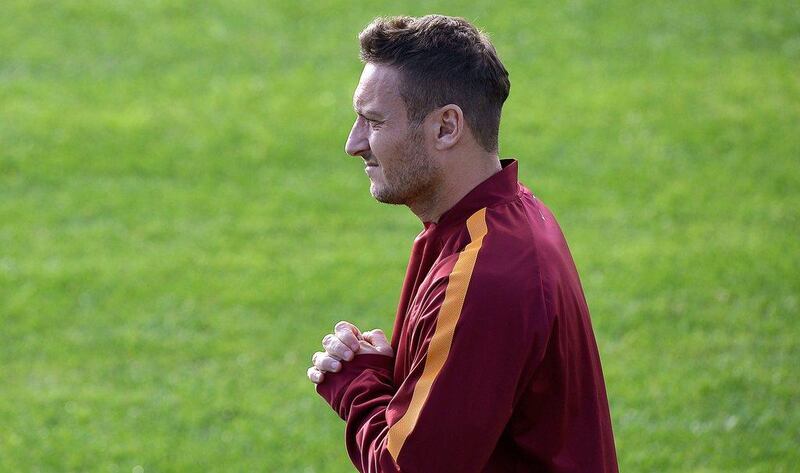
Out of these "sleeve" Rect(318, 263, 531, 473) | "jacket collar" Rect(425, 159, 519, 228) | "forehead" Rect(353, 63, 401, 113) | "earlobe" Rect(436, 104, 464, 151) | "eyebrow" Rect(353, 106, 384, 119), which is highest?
"forehead" Rect(353, 63, 401, 113)

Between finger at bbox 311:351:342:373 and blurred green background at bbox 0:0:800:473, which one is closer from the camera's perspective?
finger at bbox 311:351:342:373

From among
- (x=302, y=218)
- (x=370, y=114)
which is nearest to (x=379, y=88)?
(x=370, y=114)

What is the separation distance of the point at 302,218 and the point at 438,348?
6.23 m

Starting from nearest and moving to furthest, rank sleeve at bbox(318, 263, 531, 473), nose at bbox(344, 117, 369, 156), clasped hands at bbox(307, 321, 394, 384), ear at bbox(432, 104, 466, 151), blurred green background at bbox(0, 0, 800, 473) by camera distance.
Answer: sleeve at bbox(318, 263, 531, 473) < ear at bbox(432, 104, 466, 151) < nose at bbox(344, 117, 369, 156) < clasped hands at bbox(307, 321, 394, 384) < blurred green background at bbox(0, 0, 800, 473)

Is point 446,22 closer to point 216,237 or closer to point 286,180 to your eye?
point 216,237

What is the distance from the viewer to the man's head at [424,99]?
283 cm

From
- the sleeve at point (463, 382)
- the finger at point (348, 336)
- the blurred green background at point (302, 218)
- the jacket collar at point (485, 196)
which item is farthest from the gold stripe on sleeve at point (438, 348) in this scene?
the blurred green background at point (302, 218)

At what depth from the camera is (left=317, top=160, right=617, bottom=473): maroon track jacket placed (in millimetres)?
2607

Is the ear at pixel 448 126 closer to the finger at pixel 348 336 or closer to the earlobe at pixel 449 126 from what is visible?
the earlobe at pixel 449 126

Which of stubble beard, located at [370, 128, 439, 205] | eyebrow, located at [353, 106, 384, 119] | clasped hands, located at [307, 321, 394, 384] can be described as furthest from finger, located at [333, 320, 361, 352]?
eyebrow, located at [353, 106, 384, 119]

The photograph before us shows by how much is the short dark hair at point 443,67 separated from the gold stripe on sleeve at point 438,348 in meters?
0.40

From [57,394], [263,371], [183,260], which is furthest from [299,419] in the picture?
[183,260]

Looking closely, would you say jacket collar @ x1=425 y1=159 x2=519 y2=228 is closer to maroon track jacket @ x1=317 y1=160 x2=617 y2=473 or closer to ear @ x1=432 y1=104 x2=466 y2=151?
maroon track jacket @ x1=317 y1=160 x2=617 y2=473

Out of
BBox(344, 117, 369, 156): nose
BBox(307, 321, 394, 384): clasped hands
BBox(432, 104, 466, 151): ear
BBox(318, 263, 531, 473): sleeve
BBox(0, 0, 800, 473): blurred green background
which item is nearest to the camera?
BBox(318, 263, 531, 473): sleeve
